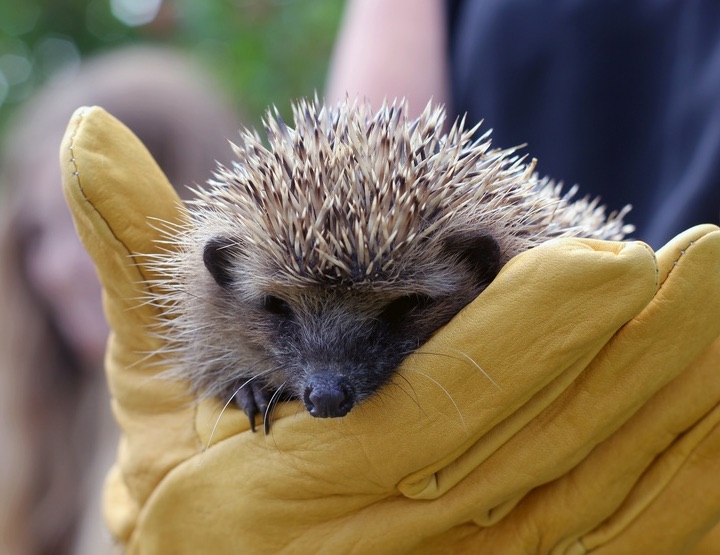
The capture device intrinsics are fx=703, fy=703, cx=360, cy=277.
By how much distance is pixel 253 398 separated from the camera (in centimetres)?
156

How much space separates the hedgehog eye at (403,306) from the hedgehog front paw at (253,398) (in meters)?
0.32

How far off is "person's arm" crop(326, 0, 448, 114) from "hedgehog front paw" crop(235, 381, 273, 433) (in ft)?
3.70

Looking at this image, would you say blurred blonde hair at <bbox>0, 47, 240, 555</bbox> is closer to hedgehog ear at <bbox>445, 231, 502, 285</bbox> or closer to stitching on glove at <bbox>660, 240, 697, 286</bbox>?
hedgehog ear at <bbox>445, 231, 502, 285</bbox>

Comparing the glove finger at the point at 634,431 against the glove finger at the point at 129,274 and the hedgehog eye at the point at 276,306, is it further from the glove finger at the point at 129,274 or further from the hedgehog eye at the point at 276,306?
the glove finger at the point at 129,274

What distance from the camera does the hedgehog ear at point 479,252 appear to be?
145 centimetres

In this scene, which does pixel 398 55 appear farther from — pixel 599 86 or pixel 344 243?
pixel 344 243

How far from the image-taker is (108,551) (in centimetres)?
283

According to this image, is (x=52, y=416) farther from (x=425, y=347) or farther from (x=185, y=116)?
(x=425, y=347)

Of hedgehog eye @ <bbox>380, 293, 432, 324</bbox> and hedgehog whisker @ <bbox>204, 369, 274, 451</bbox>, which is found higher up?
hedgehog eye @ <bbox>380, 293, 432, 324</bbox>

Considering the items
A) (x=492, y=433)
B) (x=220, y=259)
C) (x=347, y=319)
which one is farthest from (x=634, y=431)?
(x=220, y=259)

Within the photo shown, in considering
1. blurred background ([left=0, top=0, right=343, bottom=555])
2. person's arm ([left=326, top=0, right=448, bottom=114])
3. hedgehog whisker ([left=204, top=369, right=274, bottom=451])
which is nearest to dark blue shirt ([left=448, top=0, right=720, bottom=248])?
person's arm ([left=326, top=0, right=448, bottom=114])

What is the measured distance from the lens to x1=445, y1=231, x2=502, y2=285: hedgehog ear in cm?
145

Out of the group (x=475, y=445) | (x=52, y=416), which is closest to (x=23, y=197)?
(x=52, y=416)

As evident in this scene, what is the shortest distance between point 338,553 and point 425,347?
460mm
